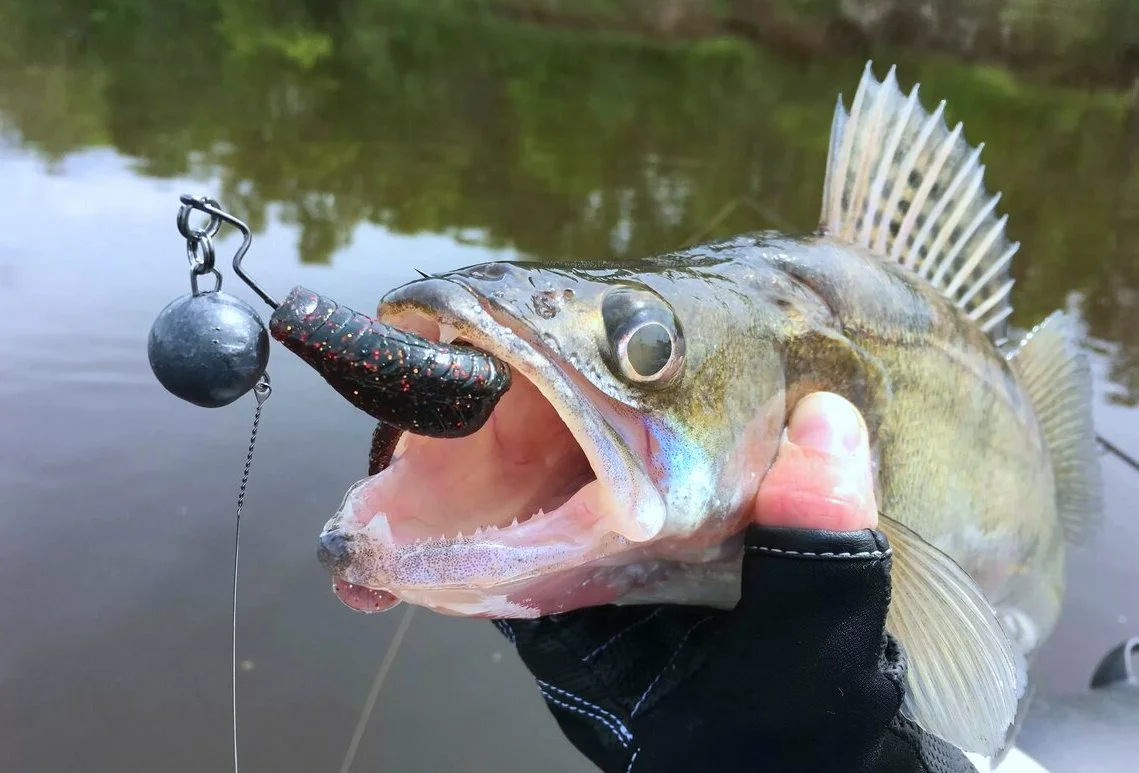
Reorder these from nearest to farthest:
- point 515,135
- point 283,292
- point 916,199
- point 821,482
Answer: point 821,482 < point 916,199 < point 283,292 < point 515,135

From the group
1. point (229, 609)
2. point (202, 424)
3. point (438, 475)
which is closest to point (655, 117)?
point (202, 424)

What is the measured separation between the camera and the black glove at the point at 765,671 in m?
1.22

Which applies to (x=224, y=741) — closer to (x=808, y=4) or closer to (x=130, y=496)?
(x=130, y=496)

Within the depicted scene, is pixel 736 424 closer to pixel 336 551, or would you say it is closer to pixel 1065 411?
pixel 336 551

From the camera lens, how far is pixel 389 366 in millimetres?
848

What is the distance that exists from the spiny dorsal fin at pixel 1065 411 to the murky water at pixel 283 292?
879 mm

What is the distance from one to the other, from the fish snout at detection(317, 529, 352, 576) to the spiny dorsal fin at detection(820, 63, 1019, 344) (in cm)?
123

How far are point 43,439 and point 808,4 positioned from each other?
23.8 meters

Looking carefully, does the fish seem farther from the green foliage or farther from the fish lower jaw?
the green foliage

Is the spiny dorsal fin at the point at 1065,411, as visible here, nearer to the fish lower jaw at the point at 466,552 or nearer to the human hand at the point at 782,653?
the human hand at the point at 782,653

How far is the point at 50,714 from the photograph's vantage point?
2.38m

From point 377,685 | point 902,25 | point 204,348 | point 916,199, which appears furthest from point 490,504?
point 902,25

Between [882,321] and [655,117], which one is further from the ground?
[882,321]

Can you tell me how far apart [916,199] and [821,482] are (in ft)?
3.08
